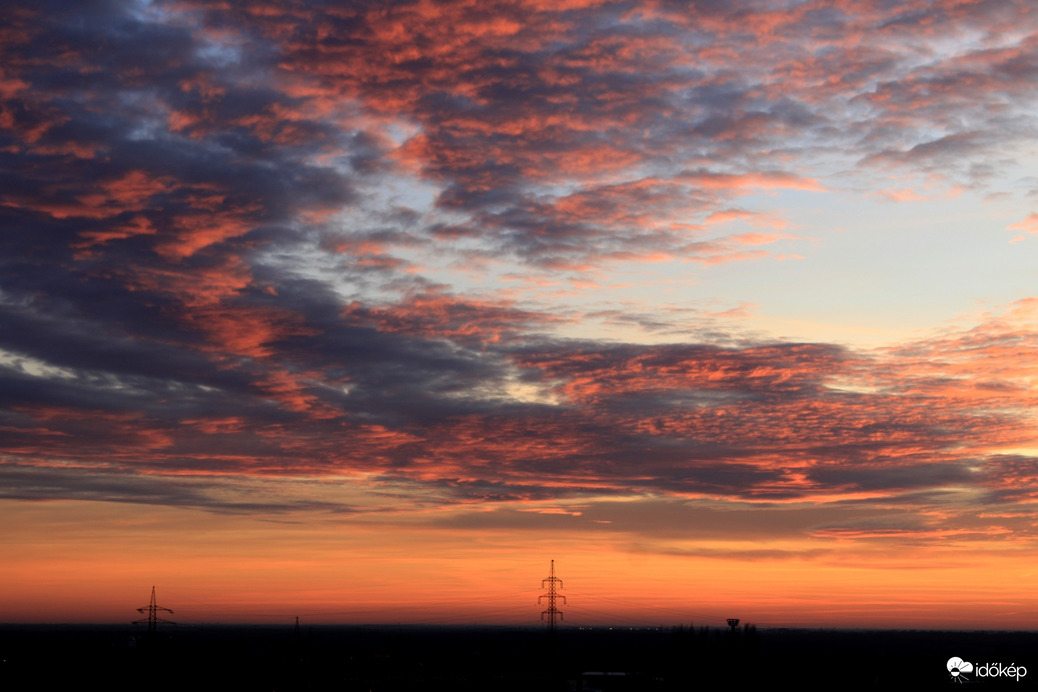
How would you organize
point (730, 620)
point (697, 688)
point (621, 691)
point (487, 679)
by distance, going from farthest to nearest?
point (730, 620)
point (487, 679)
point (697, 688)
point (621, 691)

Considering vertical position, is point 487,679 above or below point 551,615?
below

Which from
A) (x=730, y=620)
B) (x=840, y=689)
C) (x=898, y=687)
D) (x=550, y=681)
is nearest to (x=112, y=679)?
(x=550, y=681)

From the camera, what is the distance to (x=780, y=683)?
182500 mm

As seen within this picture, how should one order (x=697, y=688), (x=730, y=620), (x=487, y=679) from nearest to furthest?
1. (x=697, y=688)
2. (x=487, y=679)
3. (x=730, y=620)

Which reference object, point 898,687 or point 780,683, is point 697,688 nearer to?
point 780,683

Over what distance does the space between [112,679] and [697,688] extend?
340ft

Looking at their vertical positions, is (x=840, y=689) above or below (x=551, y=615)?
below

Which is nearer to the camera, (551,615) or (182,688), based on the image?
(182,688)

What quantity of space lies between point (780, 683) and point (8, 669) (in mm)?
153189

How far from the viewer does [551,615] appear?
175 metres

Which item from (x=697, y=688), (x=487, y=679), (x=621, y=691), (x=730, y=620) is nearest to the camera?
(x=621, y=691)

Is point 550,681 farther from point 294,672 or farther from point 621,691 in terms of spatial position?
point 294,672

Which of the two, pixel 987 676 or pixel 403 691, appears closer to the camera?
pixel 403 691

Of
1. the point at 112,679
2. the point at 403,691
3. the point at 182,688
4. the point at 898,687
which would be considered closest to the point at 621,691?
the point at 403,691
